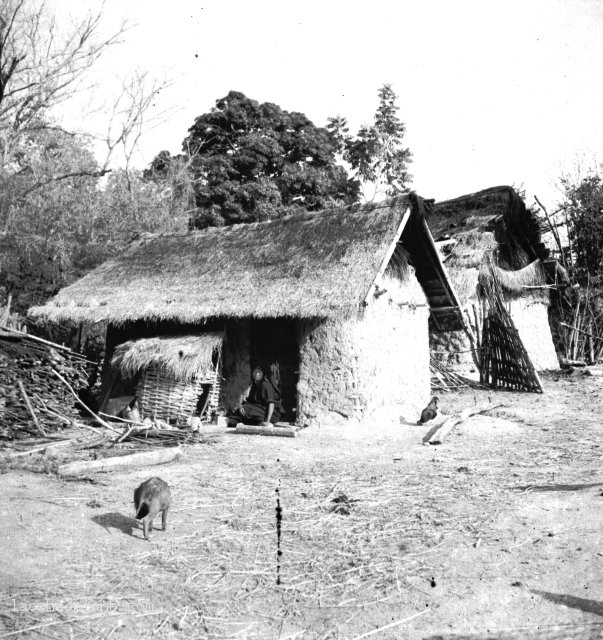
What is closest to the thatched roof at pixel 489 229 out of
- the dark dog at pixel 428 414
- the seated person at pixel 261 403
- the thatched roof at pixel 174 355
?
the dark dog at pixel 428 414

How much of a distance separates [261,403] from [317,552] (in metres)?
5.99

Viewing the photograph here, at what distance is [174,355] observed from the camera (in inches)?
396

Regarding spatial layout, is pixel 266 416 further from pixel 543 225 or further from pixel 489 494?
pixel 543 225

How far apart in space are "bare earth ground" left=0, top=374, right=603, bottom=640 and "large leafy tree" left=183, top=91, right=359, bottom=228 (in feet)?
54.6

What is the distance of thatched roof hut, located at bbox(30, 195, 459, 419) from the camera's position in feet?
33.3

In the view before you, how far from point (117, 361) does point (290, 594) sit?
774 centimetres

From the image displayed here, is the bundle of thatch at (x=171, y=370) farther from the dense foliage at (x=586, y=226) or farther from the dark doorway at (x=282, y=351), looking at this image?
the dense foliage at (x=586, y=226)

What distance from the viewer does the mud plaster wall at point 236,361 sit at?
37.4ft

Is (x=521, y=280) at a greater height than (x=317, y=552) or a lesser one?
greater

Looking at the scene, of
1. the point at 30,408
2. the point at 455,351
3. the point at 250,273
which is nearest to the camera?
the point at 30,408

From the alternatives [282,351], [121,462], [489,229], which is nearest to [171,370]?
[282,351]

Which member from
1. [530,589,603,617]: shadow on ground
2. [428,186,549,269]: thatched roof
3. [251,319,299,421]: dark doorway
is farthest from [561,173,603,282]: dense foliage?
[530,589,603,617]: shadow on ground

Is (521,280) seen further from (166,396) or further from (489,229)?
(166,396)

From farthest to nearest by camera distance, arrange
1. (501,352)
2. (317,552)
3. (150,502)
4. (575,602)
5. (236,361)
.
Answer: (501,352), (236,361), (150,502), (317,552), (575,602)
